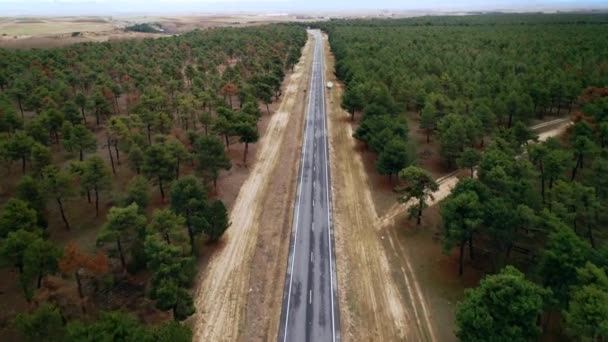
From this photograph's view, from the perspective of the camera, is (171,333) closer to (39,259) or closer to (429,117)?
(39,259)

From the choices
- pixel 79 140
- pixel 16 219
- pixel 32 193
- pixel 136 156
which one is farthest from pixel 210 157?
pixel 16 219

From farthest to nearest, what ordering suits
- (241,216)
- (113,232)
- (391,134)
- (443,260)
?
1. (391,134)
2. (241,216)
3. (443,260)
4. (113,232)

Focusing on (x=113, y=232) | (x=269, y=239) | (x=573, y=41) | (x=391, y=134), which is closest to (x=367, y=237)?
(x=269, y=239)

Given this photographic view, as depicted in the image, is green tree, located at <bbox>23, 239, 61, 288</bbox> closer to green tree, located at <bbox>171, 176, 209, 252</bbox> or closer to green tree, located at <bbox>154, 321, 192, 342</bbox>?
green tree, located at <bbox>171, 176, 209, 252</bbox>

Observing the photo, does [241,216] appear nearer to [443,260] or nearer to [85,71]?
[443,260]

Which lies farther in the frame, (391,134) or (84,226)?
(391,134)

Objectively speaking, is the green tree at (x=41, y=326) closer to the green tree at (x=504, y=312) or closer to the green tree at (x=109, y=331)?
the green tree at (x=109, y=331)

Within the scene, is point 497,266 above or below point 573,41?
below

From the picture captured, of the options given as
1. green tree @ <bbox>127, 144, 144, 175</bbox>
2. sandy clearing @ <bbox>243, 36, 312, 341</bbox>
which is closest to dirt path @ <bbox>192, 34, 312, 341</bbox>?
sandy clearing @ <bbox>243, 36, 312, 341</bbox>
